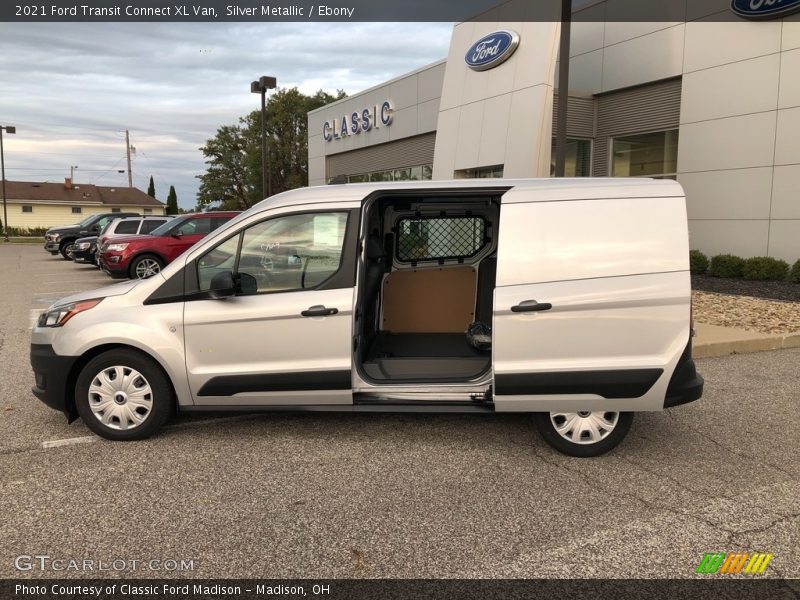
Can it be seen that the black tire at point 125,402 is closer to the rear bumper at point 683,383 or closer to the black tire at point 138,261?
the rear bumper at point 683,383

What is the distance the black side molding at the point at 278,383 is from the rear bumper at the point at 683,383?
210 cm

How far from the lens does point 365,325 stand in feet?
15.7

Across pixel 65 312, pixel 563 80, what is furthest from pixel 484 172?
pixel 65 312

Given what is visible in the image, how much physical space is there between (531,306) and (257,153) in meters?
54.6

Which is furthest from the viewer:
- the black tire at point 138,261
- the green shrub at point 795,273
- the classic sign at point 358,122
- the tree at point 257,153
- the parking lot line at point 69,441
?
the tree at point 257,153

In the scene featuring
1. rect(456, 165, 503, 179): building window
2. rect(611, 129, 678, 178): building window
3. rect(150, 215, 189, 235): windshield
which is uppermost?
rect(611, 129, 678, 178): building window

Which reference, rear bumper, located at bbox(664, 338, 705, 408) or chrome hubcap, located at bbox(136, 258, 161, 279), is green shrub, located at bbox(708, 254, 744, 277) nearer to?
rear bumper, located at bbox(664, 338, 705, 408)

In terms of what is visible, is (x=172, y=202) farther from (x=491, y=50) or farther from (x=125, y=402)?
(x=125, y=402)

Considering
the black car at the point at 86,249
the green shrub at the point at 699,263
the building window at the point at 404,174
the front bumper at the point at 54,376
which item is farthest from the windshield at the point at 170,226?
the green shrub at the point at 699,263

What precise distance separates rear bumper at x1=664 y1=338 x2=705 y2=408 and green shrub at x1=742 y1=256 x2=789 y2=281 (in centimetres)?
1049

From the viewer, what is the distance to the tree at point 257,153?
55.8 meters

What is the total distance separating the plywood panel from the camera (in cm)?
553

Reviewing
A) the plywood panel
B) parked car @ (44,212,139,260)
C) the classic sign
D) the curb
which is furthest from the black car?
the curb

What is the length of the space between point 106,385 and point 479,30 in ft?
52.3
